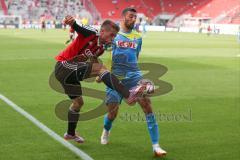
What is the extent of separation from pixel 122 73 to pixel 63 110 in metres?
3.05

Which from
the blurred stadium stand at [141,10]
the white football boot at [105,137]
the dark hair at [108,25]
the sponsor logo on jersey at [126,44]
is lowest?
the white football boot at [105,137]

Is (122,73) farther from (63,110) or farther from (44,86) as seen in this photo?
(44,86)

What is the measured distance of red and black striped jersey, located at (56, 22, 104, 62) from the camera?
6.37 meters

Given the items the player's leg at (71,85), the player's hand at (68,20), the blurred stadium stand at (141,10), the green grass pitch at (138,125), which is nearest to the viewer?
the player's hand at (68,20)

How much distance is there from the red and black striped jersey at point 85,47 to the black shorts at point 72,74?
94mm

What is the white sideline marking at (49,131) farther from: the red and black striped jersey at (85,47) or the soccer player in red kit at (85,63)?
the red and black striped jersey at (85,47)

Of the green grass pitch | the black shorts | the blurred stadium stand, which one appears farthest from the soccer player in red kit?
the blurred stadium stand

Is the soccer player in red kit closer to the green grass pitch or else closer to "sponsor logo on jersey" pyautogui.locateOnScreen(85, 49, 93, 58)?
"sponsor logo on jersey" pyautogui.locateOnScreen(85, 49, 93, 58)

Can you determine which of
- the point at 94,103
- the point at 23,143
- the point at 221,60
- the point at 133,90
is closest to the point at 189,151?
the point at 133,90

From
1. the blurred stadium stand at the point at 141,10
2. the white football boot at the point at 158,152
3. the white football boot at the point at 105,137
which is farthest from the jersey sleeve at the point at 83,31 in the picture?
the blurred stadium stand at the point at 141,10

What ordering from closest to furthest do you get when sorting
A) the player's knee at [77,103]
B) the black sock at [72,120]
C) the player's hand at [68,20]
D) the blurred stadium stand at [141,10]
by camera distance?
the player's hand at [68,20], the player's knee at [77,103], the black sock at [72,120], the blurred stadium stand at [141,10]

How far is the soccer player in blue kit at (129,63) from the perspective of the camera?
247 inches

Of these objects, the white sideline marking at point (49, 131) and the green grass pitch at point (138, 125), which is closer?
the white sideline marking at point (49, 131)

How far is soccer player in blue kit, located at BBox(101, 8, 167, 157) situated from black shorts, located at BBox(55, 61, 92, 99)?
1.30ft
